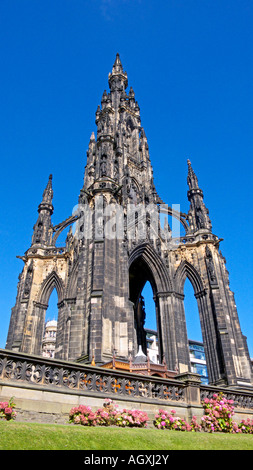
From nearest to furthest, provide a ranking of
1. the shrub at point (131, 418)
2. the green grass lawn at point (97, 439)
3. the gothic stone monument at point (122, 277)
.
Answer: the green grass lawn at point (97, 439), the shrub at point (131, 418), the gothic stone monument at point (122, 277)

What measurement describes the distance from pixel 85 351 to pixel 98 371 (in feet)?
30.4

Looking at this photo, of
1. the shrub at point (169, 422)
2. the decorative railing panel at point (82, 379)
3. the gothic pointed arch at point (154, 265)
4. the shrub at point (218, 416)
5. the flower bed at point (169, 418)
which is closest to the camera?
the flower bed at point (169, 418)

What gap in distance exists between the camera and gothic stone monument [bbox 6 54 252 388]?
2008 centimetres

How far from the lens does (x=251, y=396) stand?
13.3 m

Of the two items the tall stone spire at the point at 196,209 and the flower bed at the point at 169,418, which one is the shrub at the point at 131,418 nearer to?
the flower bed at the point at 169,418

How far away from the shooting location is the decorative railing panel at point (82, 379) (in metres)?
8.61

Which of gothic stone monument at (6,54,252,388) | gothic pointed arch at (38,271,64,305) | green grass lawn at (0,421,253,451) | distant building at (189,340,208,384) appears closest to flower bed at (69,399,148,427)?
green grass lawn at (0,421,253,451)

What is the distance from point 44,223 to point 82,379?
72.0ft

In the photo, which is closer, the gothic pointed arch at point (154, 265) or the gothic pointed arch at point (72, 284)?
the gothic pointed arch at point (72, 284)

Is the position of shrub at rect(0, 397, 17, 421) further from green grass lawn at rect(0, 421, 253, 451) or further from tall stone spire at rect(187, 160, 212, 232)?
tall stone spire at rect(187, 160, 212, 232)

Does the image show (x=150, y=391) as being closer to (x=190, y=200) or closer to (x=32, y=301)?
(x=32, y=301)

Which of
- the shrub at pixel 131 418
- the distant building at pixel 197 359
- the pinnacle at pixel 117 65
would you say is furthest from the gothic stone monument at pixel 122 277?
the distant building at pixel 197 359

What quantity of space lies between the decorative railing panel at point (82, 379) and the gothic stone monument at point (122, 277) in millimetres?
7134

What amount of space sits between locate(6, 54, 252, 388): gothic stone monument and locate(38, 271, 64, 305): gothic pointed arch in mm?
77
